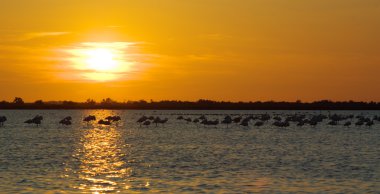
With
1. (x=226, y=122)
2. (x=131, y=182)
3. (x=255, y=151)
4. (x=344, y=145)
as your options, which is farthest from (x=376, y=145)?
(x=226, y=122)

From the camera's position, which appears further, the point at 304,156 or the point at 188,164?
the point at 304,156

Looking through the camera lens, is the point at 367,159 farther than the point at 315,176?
Yes

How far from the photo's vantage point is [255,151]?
2186 inches

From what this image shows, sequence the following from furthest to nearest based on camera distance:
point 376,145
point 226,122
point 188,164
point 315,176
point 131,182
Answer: point 226,122, point 376,145, point 188,164, point 315,176, point 131,182

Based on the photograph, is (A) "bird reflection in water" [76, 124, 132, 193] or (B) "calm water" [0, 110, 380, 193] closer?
(B) "calm water" [0, 110, 380, 193]

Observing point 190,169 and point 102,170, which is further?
point 102,170

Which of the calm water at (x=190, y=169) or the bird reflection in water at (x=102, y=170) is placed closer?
the calm water at (x=190, y=169)

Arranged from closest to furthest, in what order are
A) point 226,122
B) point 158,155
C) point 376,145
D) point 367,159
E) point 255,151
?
1. point 367,159
2. point 158,155
3. point 255,151
4. point 376,145
5. point 226,122

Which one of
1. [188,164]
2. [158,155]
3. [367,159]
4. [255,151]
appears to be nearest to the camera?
[188,164]

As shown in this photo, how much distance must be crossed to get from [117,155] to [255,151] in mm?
10973

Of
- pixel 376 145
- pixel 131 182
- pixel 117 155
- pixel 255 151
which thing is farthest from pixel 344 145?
pixel 131 182

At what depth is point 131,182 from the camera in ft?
110

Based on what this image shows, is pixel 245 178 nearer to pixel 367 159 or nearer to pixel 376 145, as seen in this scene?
pixel 367 159

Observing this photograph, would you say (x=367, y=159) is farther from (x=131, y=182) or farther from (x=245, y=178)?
(x=131, y=182)
